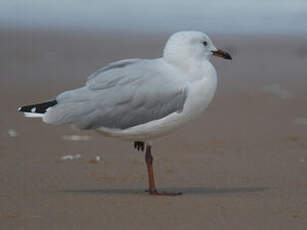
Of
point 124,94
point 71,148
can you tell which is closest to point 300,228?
point 124,94

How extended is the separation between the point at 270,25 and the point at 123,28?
521 cm

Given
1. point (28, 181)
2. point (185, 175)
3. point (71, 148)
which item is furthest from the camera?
point (71, 148)

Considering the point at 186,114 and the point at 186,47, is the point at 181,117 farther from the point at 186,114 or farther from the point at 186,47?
the point at 186,47

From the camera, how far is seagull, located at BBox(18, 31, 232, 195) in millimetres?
5297

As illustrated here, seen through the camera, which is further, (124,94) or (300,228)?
(124,94)

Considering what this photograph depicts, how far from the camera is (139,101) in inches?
209

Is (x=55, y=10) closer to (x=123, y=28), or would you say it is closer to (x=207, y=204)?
(x=123, y=28)

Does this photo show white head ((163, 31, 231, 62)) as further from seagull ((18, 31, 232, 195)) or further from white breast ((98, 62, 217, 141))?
white breast ((98, 62, 217, 141))

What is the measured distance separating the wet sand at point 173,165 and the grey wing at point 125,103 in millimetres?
568

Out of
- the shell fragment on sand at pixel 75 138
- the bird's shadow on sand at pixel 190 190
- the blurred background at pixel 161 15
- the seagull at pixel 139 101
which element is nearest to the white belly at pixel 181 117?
the seagull at pixel 139 101

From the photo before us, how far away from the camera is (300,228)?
4516 mm

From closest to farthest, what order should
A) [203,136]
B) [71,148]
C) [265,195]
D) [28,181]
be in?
[265,195]
[28,181]
[71,148]
[203,136]

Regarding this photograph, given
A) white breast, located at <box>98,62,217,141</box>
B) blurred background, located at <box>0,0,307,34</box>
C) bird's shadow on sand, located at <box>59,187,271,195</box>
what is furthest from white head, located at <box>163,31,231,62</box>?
blurred background, located at <box>0,0,307,34</box>

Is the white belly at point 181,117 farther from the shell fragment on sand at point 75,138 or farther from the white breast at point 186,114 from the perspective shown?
the shell fragment on sand at point 75,138
